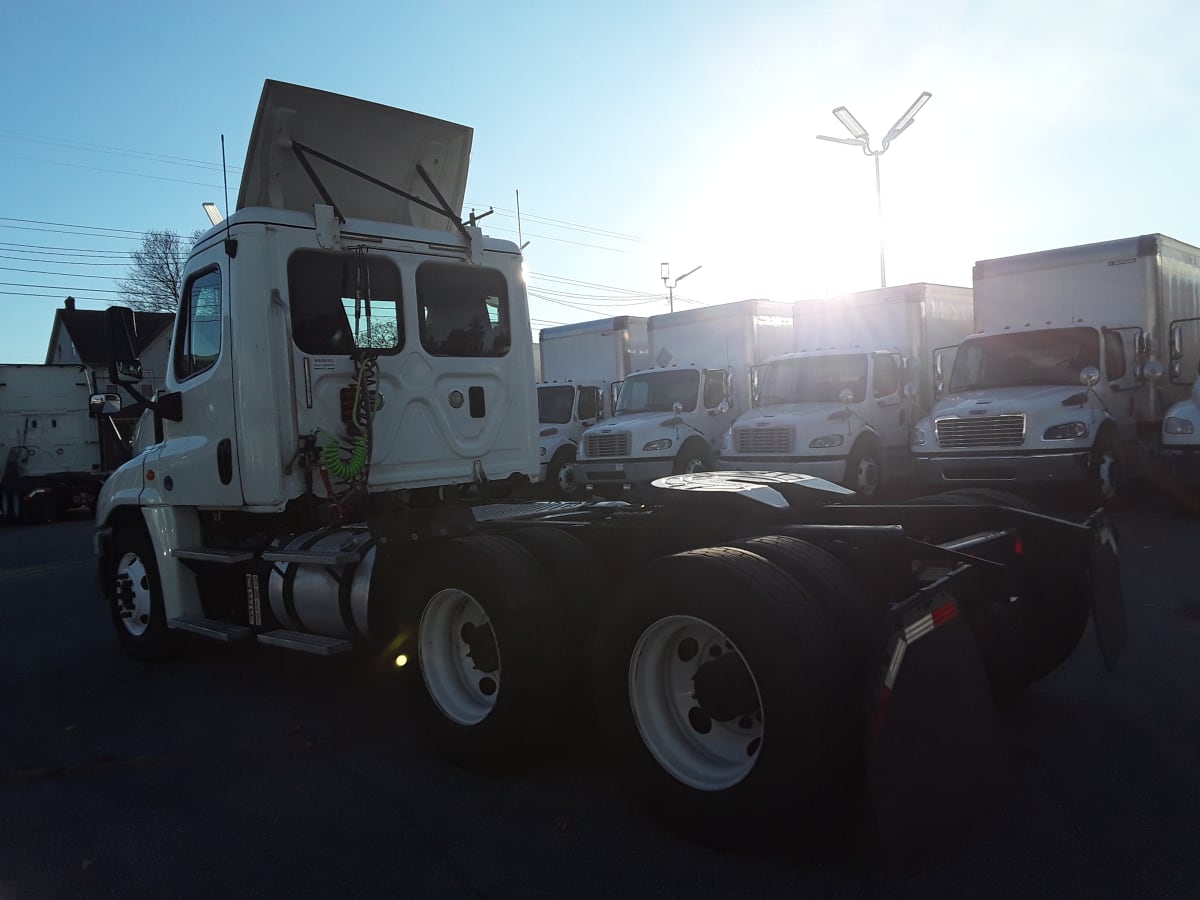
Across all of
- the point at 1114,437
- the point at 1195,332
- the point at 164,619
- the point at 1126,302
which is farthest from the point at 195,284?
the point at 1195,332

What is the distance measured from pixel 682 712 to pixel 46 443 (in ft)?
74.5

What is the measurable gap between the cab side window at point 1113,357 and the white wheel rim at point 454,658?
10.6 m

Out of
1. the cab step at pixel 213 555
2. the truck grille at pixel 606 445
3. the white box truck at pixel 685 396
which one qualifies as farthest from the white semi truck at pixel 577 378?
the cab step at pixel 213 555

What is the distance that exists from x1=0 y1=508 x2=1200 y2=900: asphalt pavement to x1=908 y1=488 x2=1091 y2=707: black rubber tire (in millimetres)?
198

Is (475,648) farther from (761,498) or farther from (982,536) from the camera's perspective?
(982,536)

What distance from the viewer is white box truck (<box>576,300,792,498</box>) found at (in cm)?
1509

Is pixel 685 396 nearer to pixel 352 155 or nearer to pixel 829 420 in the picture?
pixel 829 420

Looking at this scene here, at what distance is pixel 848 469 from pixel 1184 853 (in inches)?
397

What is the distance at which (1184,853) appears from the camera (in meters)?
3.02

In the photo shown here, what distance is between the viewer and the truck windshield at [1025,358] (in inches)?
465

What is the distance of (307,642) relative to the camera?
16.1ft

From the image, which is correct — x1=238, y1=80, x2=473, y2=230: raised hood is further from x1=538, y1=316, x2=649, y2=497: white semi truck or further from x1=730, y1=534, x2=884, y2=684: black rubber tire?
x1=538, y1=316, x2=649, y2=497: white semi truck

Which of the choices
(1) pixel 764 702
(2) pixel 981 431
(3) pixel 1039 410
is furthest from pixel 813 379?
(1) pixel 764 702

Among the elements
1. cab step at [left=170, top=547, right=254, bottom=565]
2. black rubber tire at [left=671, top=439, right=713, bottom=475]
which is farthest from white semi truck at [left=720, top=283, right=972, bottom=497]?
cab step at [left=170, top=547, right=254, bottom=565]
